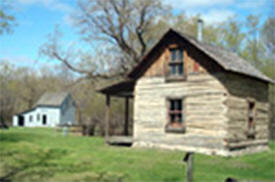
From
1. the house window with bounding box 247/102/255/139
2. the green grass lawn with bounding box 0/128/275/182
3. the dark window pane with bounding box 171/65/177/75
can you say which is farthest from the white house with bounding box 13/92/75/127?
the house window with bounding box 247/102/255/139

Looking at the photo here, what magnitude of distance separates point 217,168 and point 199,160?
177 centimetres

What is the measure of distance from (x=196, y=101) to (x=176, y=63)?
2435 millimetres

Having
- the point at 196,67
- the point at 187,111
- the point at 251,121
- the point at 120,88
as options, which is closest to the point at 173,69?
the point at 196,67

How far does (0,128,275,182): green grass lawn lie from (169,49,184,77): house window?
14.0 ft

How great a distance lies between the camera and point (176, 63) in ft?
63.3

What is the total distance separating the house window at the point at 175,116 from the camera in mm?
18844

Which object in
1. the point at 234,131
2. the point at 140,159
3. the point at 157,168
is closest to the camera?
the point at 157,168

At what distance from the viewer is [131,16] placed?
107 ft

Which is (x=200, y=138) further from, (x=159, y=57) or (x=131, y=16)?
(x=131, y=16)

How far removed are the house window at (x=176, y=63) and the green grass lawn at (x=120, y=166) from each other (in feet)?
14.0

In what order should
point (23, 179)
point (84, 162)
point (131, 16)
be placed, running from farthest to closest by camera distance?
point (131, 16), point (84, 162), point (23, 179)

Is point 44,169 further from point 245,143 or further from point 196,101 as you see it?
point 245,143

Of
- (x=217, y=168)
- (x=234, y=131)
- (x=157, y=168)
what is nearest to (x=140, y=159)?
(x=157, y=168)

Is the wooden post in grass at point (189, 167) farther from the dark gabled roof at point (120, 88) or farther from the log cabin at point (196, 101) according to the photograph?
the dark gabled roof at point (120, 88)
